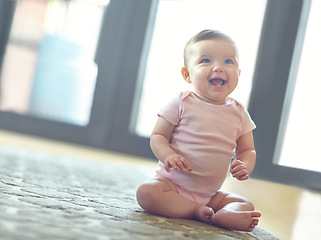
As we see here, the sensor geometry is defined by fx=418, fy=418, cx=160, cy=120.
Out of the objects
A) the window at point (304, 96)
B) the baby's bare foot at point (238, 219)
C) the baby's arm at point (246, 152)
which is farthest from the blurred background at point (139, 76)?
the baby's bare foot at point (238, 219)

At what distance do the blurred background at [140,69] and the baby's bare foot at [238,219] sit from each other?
90 centimetres

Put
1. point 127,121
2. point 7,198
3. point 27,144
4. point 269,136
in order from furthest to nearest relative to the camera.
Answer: point 127,121
point 27,144
point 269,136
point 7,198

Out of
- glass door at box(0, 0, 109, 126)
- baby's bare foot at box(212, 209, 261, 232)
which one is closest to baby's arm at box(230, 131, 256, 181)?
baby's bare foot at box(212, 209, 261, 232)

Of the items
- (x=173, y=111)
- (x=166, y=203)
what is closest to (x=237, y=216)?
(x=166, y=203)

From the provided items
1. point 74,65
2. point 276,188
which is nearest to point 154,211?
point 276,188

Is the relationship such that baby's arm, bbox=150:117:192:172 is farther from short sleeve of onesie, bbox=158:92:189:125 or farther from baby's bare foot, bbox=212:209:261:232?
baby's bare foot, bbox=212:209:261:232

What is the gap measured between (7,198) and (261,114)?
1249 mm

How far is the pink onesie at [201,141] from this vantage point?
86 cm

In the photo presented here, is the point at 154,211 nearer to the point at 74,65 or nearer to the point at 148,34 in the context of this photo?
the point at 148,34

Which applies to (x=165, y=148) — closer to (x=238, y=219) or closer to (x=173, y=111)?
(x=173, y=111)

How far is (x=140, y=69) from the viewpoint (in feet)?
7.15

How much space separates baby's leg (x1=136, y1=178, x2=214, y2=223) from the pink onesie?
0.03 m

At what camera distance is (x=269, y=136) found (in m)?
1.73

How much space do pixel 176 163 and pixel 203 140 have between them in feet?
0.33
